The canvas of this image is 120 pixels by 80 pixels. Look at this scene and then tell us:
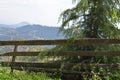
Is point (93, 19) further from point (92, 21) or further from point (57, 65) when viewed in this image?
point (57, 65)

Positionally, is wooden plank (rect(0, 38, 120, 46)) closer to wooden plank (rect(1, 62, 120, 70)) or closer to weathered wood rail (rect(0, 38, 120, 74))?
weathered wood rail (rect(0, 38, 120, 74))

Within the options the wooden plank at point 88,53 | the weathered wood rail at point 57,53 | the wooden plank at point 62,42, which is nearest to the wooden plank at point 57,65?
the weathered wood rail at point 57,53

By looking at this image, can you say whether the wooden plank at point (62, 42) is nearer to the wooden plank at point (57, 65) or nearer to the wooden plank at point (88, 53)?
the wooden plank at point (88, 53)

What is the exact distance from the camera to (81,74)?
13211mm

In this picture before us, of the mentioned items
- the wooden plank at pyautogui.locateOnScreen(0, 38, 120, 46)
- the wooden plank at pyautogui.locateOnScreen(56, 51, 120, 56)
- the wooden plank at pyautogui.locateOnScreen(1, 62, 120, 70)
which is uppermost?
the wooden plank at pyautogui.locateOnScreen(0, 38, 120, 46)

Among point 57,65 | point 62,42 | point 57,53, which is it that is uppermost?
point 62,42

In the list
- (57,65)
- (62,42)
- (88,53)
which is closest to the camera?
(88,53)

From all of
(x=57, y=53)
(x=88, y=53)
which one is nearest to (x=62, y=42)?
(x=57, y=53)

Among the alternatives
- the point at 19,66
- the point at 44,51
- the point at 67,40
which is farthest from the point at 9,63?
the point at 67,40

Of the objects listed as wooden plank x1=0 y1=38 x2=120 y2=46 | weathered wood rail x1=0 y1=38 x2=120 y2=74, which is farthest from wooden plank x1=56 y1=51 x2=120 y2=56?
wooden plank x1=0 y1=38 x2=120 y2=46

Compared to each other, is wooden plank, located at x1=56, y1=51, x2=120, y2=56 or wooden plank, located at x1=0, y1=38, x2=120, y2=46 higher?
wooden plank, located at x1=0, y1=38, x2=120, y2=46

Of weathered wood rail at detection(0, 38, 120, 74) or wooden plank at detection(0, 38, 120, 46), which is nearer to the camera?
wooden plank at detection(0, 38, 120, 46)

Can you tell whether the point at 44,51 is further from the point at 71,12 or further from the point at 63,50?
the point at 71,12

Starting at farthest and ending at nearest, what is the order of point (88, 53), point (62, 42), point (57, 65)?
point (57, 65)
point (62, 42)
point (88, 53)
